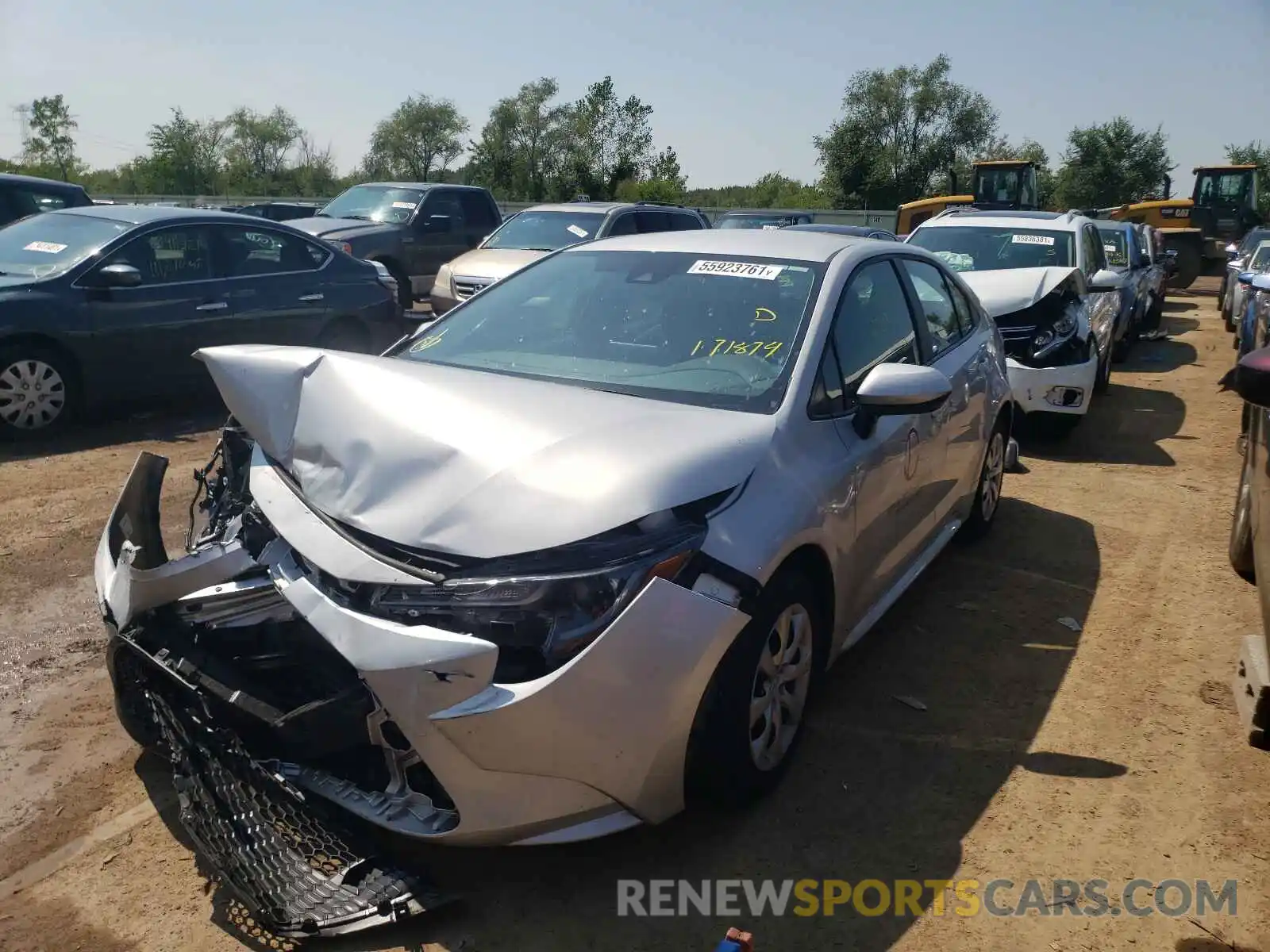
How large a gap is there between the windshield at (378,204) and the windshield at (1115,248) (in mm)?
9480

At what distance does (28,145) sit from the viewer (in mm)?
57188

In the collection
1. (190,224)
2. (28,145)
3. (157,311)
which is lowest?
(157,311)

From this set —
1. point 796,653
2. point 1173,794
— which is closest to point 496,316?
point 796,653

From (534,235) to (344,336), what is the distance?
4.03 m

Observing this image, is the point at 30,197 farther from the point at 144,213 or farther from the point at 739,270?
the point at 739,270

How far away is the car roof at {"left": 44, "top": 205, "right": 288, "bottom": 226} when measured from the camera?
26.9 feet

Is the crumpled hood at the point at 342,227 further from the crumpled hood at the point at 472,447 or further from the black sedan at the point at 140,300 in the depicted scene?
the crumpled hood at the point at 472,447

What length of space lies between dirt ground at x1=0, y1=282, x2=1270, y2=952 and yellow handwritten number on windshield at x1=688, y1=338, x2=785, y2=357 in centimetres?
137

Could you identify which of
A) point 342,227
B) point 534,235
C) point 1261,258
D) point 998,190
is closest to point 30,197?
point 342,227

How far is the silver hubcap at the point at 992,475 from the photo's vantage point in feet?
18.9

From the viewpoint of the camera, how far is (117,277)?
7.51 metres

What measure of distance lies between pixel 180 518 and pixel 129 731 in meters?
2.66

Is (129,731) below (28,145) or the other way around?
below

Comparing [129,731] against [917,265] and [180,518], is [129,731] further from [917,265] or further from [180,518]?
[917,265]
